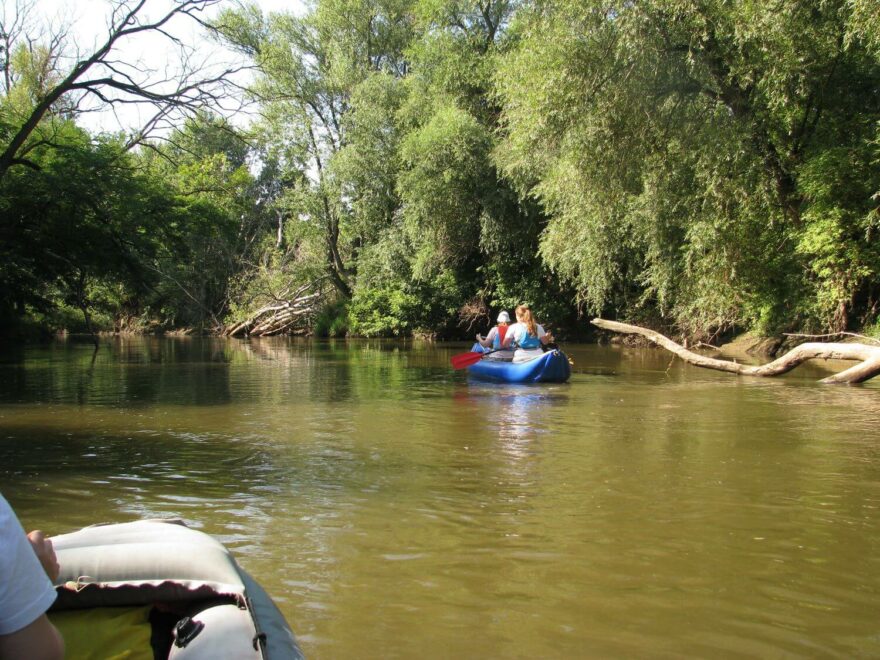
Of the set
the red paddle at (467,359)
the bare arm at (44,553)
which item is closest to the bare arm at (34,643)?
the bare arm at (44,553)

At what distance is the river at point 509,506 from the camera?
3.26m

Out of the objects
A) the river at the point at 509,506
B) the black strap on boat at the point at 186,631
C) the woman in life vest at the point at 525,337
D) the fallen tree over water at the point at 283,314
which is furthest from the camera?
the fallen tree over water at the point at 283,314

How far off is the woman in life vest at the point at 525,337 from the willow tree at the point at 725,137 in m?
3.64

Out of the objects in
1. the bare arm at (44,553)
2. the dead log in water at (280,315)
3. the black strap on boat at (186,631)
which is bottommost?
the black strap on boat at (186,631)

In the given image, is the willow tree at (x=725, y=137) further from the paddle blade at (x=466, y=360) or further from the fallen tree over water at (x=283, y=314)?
the fallen tree over water at (x=283, y=314)

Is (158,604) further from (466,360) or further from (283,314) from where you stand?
(283,314)

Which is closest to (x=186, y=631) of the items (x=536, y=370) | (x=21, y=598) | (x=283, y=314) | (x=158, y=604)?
(x=158, y=604)

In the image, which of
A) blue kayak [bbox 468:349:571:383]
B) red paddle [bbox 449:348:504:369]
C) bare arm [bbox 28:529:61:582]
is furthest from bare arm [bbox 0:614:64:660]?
red paddle [bbox 449:348:504:369]

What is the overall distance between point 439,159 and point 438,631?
72.2 ft

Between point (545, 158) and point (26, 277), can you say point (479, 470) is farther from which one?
point (26, 277)

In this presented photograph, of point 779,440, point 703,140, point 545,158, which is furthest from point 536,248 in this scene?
point 779,440

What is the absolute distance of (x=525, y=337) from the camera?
1332 centimetres

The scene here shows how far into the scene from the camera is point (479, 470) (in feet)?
20.2

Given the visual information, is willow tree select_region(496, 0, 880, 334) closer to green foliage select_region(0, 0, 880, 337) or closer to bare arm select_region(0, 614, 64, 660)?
green foliage select_region(0, 0, 880, 337)
